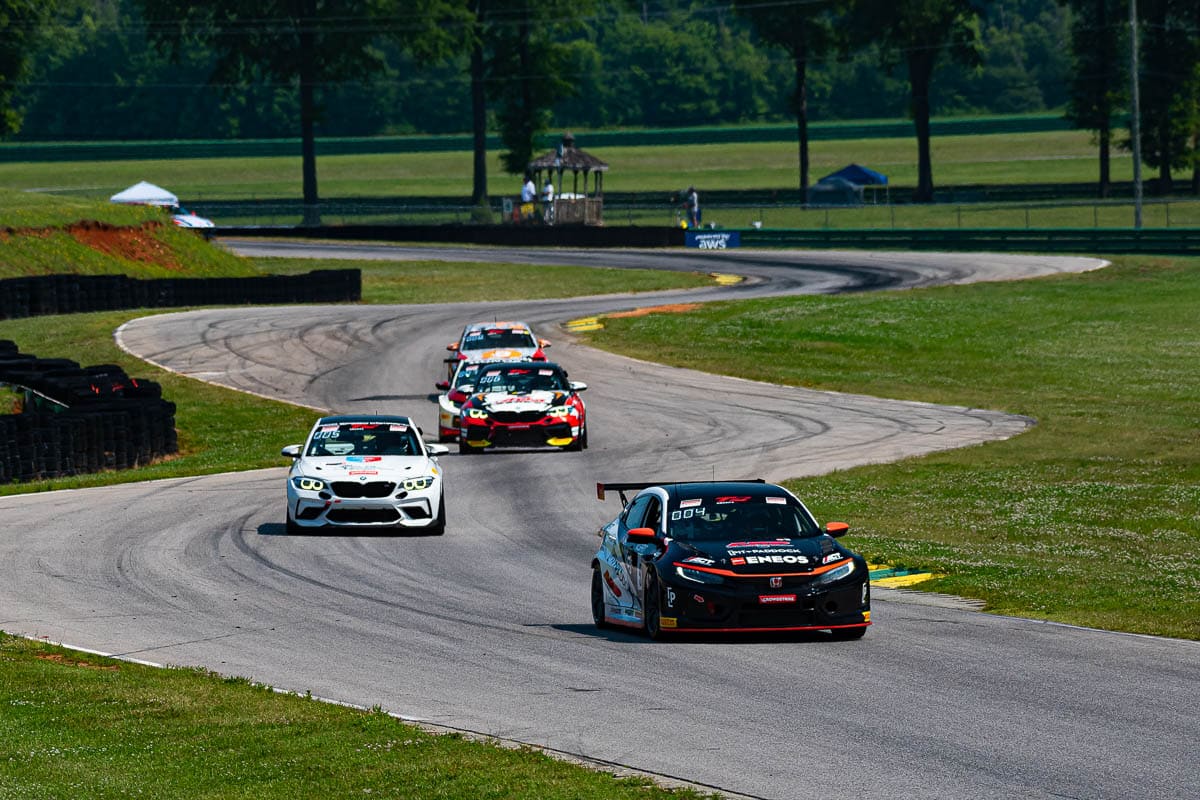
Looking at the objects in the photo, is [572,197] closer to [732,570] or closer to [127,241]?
[127,241]

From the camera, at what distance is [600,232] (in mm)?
79125

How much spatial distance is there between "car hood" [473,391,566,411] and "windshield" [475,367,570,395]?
18 centimetres

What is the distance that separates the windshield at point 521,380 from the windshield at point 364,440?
6696 mm

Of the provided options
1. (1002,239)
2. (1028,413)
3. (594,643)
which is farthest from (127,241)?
(594,643)

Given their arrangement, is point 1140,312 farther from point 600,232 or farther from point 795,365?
point 600,232

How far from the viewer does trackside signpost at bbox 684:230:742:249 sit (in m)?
77.9

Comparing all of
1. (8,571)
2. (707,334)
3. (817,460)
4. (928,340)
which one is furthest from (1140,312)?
(8,571)

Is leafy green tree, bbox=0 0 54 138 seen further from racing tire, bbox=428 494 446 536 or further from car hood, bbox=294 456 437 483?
racing tire, bbox=428 494 446 536

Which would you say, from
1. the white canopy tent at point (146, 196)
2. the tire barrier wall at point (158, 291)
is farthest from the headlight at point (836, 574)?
the white canopy tent at point (146, 196)

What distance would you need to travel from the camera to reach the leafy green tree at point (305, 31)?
9975 cm

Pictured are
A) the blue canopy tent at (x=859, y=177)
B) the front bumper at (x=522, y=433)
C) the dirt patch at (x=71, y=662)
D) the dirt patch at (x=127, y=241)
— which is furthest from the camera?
the blue canopy tent at (x=859, y=177)

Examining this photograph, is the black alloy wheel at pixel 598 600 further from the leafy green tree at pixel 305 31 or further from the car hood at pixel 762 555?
the leafy green tree at pixel 305 31

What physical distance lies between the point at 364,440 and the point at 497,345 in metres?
12.8

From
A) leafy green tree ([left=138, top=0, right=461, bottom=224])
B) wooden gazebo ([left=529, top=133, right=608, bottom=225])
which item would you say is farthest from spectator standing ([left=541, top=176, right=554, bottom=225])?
leafy green tree ([left=138, top=0, right=461, bottom=224])
